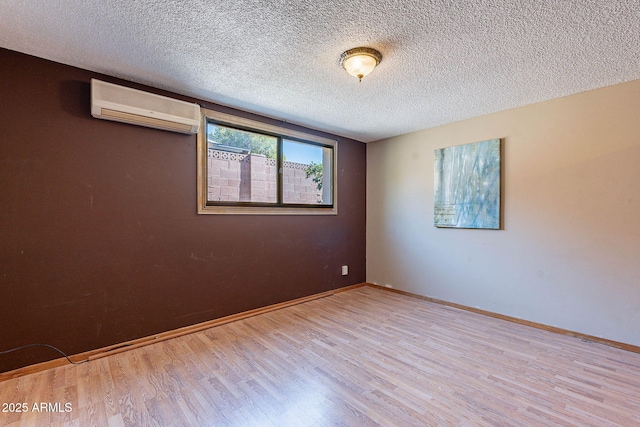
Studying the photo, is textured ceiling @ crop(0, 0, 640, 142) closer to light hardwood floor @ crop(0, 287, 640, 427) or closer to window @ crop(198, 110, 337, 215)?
window @ crop(198, 110, 337, 215)

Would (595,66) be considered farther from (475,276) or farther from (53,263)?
(53,263)

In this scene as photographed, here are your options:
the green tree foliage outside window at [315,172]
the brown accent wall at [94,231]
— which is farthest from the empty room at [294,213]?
the green tree foliage outside window at [315,172]

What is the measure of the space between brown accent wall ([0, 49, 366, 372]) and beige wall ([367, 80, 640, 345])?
2589 mm

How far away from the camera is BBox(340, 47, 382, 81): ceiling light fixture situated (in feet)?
6.59

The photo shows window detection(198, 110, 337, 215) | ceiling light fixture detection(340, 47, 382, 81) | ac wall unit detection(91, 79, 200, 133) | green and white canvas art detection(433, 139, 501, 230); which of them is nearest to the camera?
ceiling light fixture detection(340, 47, 382, 81)

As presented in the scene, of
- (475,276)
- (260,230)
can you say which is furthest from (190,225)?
(475,276)

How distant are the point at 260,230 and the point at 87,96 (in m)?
2.01

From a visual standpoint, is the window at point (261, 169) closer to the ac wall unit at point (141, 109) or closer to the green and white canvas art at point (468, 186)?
the ac wall unit at point (141, 109)

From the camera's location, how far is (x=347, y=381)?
77.4 inches

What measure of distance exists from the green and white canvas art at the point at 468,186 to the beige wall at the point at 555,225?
0.33 feet

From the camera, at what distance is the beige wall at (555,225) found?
8.16 ft

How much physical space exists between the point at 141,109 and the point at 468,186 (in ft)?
11.8

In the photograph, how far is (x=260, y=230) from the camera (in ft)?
11.1

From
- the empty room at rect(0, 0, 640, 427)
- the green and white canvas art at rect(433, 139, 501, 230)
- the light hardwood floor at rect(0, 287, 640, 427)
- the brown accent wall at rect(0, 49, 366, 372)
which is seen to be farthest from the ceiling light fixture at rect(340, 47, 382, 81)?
the light hardwood floor at rect(0, 287, 640, 427)
